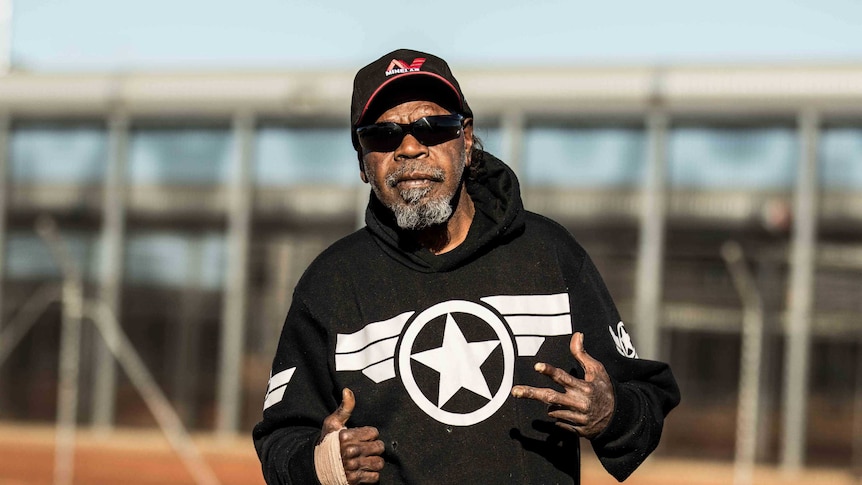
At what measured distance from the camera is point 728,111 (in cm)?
1833

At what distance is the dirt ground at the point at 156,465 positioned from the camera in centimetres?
1772

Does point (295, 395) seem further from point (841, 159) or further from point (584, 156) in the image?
point (841, 159)

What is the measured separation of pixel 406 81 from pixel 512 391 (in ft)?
2.54

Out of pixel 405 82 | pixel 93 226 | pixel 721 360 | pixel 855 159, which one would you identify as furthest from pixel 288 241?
pixel 405 82

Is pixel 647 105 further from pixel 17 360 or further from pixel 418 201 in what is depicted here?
pixel 418 201

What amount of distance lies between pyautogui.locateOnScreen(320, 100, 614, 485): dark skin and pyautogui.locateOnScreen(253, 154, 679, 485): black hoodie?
52 millimetres

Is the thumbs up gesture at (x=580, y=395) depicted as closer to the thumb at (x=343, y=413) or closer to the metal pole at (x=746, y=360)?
the thumb at (x=343, y=413)

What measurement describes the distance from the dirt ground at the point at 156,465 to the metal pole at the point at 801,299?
532 millimetres

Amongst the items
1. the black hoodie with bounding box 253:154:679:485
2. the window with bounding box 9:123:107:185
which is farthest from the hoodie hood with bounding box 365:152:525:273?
the window with bounding box 9:123:107:185

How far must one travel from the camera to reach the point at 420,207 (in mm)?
2902

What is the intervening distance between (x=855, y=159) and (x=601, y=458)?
16.2 metres

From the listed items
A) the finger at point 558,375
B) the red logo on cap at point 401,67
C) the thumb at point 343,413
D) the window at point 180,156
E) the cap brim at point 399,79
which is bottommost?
the thumb at point 343,413

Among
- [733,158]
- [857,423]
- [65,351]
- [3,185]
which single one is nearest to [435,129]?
[733,158]

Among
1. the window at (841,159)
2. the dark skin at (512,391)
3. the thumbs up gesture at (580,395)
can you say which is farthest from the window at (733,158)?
the thumbs up gesture at (580,395)
